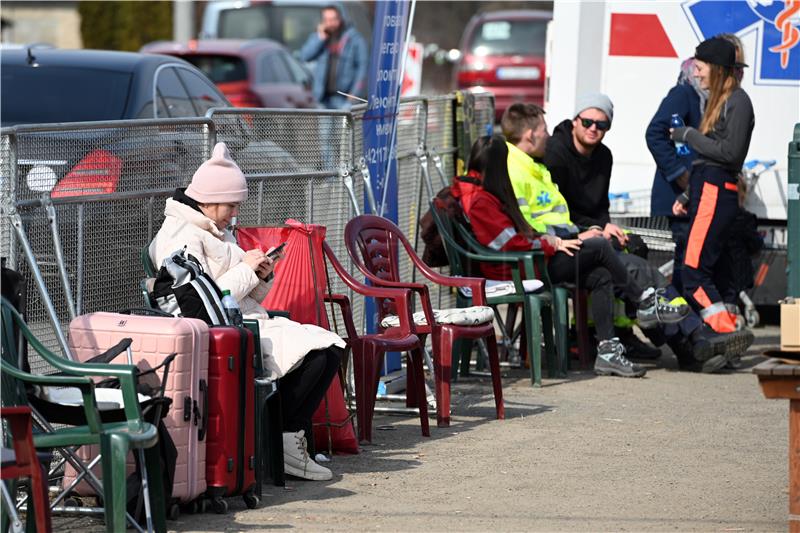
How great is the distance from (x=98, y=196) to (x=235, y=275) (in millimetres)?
710

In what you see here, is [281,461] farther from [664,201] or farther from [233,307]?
[664,201]

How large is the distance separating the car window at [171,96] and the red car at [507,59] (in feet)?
43.8

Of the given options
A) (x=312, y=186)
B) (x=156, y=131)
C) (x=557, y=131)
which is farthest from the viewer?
(x=557, y=131)

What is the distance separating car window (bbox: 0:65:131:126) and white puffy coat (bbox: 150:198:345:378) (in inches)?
142

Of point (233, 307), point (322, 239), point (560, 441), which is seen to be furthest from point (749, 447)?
point (233, 307)

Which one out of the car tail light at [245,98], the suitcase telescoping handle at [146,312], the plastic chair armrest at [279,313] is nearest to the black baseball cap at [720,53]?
the plastic chair armrest at [279,313]

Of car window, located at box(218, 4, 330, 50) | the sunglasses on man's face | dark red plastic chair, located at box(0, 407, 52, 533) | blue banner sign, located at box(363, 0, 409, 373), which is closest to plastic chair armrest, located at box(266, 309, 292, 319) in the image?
blue banner sign, located at box(363, 0, 409, 373)

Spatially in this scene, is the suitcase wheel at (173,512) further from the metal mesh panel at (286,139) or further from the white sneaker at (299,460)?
the metal mesh panel at (286,139)

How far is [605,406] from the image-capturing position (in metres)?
8.45

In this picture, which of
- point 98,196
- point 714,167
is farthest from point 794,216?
point 98,196

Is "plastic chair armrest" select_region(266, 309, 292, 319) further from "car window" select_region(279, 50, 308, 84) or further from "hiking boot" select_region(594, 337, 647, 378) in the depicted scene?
"car window" select_region(279, 50, 308, 84)

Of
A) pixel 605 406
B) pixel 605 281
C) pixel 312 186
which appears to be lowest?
pixel 605 406

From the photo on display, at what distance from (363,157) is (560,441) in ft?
7.13

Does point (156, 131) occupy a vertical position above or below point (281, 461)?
above
